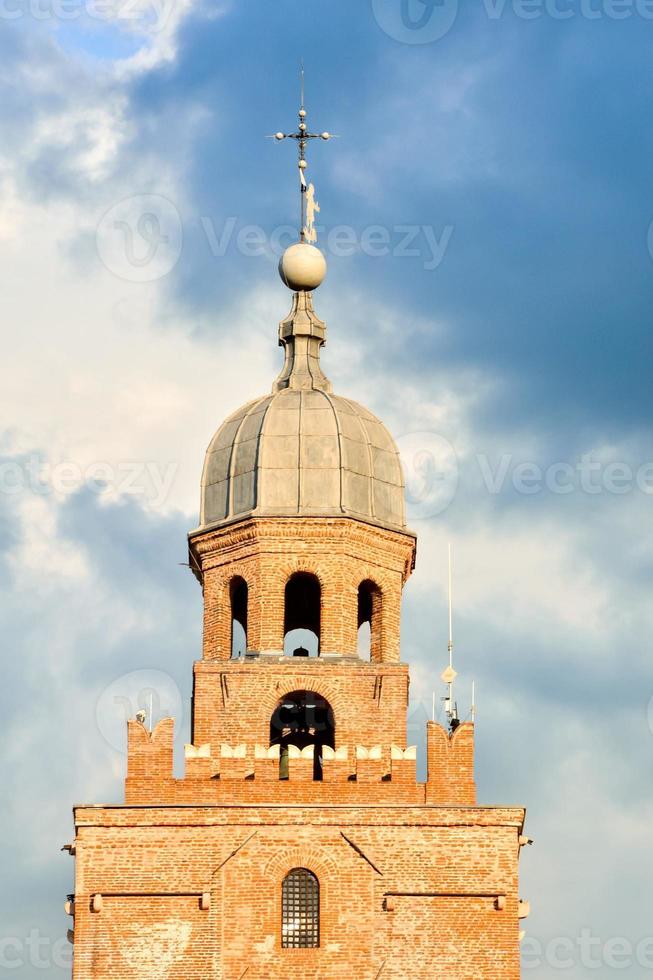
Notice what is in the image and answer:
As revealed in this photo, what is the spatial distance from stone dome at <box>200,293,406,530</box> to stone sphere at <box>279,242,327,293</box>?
2.88 m

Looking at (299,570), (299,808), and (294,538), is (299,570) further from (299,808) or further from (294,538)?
(299,808)

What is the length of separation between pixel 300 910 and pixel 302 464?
1096 centimetres

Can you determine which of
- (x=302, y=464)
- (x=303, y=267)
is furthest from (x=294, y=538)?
(x=303, y=267)

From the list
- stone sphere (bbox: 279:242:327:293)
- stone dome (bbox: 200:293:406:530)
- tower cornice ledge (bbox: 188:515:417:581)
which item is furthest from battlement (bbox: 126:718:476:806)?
stone sphere (bbox: 279:242:327:293)

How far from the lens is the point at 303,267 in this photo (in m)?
85.5

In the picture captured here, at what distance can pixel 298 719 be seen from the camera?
8106cm

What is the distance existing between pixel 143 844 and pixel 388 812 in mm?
5341

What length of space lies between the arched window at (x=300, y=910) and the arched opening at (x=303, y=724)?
3.46m

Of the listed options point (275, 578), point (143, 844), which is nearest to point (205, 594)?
point (275, 578)

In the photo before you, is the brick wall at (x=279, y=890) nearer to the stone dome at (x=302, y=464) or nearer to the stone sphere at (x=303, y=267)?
the stone dome at (x=302, y=464)

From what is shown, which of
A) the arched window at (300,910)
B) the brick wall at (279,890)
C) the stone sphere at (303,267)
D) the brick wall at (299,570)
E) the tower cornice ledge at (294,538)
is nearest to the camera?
the brick wall at (279,890)

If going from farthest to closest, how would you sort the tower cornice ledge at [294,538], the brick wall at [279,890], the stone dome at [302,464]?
the stone dome at [302,464], the tower cornice ledge at [294,538], the brick wall at [279,890]

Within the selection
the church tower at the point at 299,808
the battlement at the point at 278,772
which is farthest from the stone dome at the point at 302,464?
the battlement at the point at 278,772

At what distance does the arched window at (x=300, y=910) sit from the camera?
76812 mm
